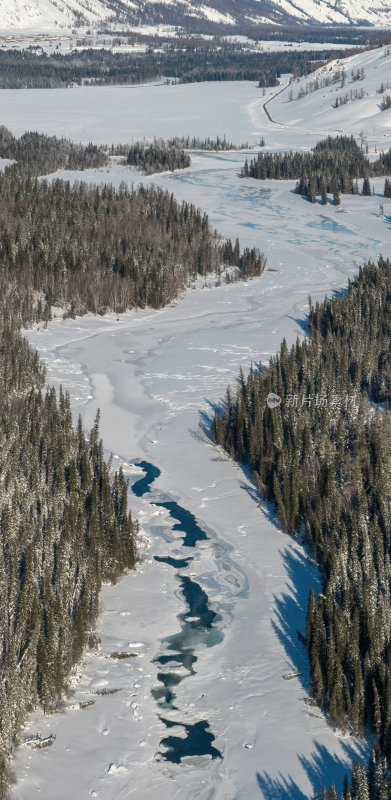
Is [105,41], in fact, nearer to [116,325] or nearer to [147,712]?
[116,325]

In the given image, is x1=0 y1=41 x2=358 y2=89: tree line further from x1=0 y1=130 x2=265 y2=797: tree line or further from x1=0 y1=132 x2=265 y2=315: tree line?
x1=0 y1=130 x2=265 y2=797: tree line

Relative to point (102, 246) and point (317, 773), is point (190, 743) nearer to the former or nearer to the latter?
point (317, 773)

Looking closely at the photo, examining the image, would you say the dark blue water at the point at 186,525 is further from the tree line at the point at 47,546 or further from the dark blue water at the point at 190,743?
the dark blue water at the point at 190,743

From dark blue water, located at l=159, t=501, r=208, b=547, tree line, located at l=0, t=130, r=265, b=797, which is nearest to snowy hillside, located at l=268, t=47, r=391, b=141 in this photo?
tree line, located at l=0, t=130, r=265, b=797

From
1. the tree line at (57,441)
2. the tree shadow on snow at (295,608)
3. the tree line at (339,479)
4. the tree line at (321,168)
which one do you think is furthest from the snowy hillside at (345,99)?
the tree shadow on snow at (295,608)

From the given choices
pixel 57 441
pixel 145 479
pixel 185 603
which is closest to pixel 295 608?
pixel 185 603

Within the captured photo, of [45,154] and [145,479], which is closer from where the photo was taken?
[145,479]
